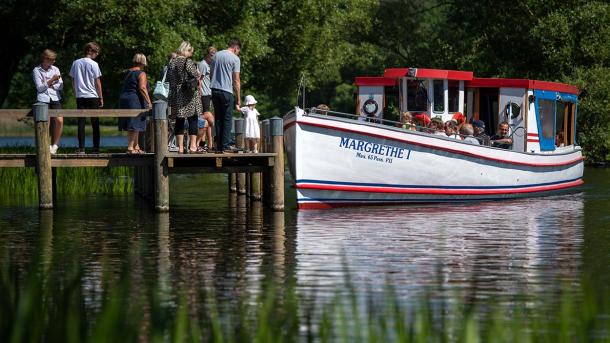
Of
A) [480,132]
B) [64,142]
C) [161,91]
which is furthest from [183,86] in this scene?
[64,142]

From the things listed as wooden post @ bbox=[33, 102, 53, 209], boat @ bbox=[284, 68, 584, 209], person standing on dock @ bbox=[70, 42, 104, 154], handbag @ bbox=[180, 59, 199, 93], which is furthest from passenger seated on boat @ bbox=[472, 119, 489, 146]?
wooden post @ bbox=[33, 102, 53, 209]

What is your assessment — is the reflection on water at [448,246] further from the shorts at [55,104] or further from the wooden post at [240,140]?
the shorts at [55,104]

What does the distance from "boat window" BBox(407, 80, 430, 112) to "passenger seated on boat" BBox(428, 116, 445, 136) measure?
2.77 ft

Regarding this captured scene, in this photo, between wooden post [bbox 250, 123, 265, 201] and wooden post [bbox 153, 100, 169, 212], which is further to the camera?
wooden post [bbox 250, 123, 265, 201]

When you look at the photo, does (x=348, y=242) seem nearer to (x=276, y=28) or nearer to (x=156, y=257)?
(x=156, y=257)

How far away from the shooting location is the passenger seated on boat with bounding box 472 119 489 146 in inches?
979

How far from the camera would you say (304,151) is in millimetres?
22344

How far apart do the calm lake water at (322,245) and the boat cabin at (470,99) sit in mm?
1601

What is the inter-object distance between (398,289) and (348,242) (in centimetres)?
503

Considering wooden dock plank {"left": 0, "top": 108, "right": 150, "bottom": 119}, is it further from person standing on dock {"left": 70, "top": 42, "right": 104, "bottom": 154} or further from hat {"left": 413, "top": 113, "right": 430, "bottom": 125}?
hat {"left": 413, "top": 113, "right": 430, "bottom": 125}

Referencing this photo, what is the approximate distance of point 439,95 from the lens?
25516mm

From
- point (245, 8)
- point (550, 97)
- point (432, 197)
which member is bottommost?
point (432, 197)

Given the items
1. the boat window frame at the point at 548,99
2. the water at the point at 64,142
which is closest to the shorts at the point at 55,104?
the boat window frame at the point at 548,99

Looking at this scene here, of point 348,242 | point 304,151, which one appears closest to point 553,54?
point 304,151
